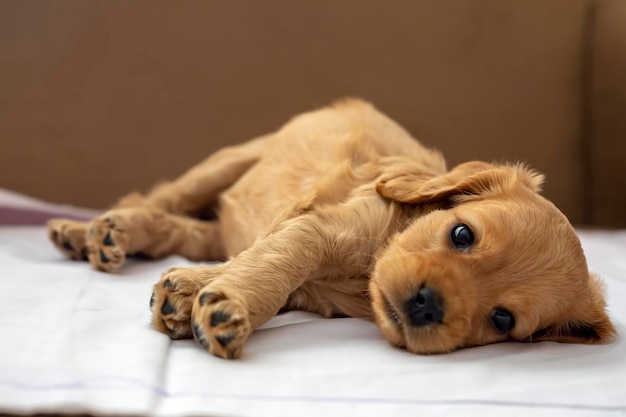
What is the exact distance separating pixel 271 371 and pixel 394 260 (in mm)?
531

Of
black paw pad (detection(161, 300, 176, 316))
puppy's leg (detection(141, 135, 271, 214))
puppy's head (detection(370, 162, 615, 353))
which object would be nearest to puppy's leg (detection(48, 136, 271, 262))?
puppy's leg (detection(141, 135, 271, 214))

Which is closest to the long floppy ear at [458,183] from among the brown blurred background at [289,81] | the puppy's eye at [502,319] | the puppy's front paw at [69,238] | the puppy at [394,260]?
the puppy at [394,260]

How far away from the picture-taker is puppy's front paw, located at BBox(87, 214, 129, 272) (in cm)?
258

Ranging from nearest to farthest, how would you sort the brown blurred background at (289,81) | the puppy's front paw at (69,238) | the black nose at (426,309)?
the black nose at (426,309) → the puppy's front paw at (69,238) → the brown blurred background at (289,81)

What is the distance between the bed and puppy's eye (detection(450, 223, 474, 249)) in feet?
0.99

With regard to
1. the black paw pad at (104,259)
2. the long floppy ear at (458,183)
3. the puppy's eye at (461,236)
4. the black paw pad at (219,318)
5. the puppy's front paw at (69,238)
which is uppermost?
the long floppy ear at (458,183)

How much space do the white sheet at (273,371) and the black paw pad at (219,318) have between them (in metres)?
0.08

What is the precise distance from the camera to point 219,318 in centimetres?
169

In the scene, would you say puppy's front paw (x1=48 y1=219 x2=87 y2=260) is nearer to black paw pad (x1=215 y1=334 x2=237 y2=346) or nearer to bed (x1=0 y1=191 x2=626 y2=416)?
bed (x1=0 y1=191 x2=626 y2=416)

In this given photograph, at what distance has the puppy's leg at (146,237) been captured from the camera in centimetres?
261

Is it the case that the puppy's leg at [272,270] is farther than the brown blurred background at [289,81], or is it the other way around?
the brown blurred background at [289,81]

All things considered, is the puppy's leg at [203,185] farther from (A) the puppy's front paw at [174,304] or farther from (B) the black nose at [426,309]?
(B) the black nose at [426,309]

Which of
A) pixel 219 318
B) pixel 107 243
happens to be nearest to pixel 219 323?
pixel 219 318

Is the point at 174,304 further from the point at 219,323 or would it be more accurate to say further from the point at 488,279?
the point at 488,279
